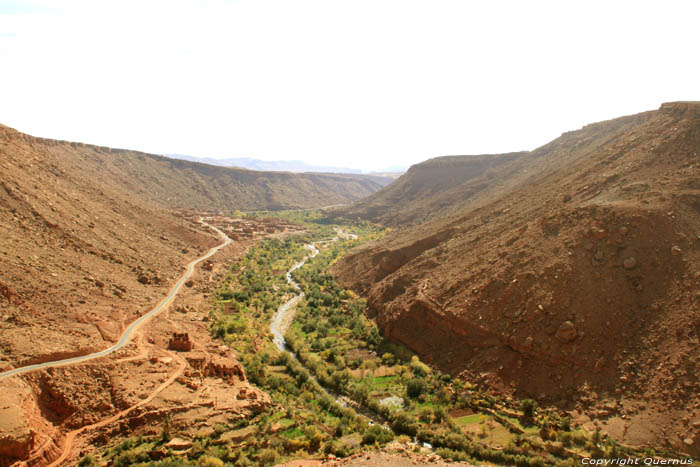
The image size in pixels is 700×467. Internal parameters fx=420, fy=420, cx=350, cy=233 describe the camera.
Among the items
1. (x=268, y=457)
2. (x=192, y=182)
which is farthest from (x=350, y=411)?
(x=192, y=182)

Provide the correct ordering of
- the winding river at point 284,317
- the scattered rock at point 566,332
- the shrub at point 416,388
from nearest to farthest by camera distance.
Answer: the scattered rock at point 566,332
the shrub at point 416,388
the winding river at point 284,317

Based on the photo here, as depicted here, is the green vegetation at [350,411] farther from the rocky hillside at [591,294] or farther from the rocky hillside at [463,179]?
the rocky hillside at [463,179]

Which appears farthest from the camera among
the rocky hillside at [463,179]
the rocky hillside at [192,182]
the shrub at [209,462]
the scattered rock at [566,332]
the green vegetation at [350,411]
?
the rocky hillside at [192,182]

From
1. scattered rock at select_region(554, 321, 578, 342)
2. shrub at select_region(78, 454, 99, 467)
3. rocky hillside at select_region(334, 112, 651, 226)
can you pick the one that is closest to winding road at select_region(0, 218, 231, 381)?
shrub at select_region(78, 454, 99, 467)

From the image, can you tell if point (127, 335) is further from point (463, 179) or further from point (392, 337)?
point (463, 179)

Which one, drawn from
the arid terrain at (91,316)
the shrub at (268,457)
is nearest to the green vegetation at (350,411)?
the shrub at (268,457)

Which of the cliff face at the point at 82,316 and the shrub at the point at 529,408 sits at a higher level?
the cliff face at the point at 82,316

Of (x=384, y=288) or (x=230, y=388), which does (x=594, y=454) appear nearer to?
(x=230, y=388)

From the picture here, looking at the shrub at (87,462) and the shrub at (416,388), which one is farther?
the shrub at (416,388)

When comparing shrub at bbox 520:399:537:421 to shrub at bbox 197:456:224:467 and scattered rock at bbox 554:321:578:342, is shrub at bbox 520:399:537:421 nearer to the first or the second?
scattered rock at bbox 554:321:578:342
